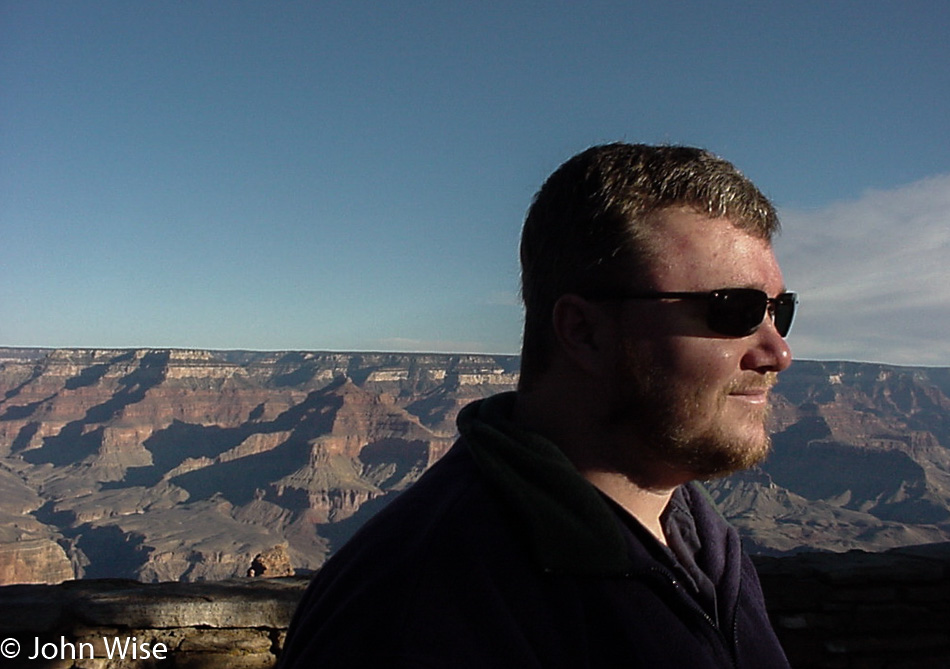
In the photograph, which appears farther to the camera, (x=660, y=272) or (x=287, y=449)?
(x=287, y=449)

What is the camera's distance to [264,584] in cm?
409

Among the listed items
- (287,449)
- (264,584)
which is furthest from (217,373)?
(264,584)

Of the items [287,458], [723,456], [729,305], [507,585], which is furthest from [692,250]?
[287,458]

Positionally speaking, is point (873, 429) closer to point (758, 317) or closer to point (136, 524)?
point (136, 524)

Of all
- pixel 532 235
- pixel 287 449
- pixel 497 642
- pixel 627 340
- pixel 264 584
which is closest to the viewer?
pixel 497 642

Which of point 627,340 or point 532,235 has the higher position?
point 532,235

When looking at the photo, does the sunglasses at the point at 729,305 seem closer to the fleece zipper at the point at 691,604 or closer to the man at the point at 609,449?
the man at the point at 609,449

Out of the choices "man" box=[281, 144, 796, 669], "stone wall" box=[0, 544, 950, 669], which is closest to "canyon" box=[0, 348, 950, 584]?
"stone wall" box=[0, 544, 950, 669]

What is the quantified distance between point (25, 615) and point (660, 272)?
150 inches

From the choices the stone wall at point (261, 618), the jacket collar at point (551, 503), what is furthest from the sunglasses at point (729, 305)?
the stone wall at point (261, 618)

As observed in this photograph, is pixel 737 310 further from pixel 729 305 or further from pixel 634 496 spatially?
pixel 634 496

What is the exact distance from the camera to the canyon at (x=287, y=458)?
73.0m

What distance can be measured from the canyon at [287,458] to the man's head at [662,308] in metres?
47.4

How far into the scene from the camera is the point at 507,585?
3.75ft
